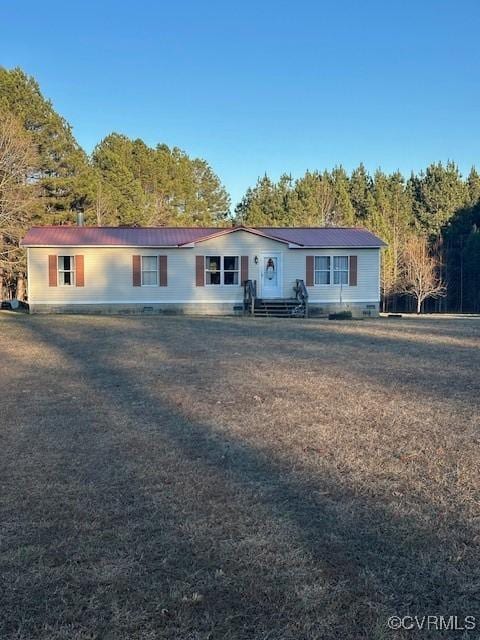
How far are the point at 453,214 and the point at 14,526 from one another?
49.5 m

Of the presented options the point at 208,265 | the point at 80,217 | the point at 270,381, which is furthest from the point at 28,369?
the point at 80,217

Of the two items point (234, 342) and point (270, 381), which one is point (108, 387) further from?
point (234, 342)

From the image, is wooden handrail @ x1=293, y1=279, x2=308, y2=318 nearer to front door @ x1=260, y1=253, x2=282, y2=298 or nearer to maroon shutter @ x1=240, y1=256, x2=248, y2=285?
front door @ x1=260, y1=253, x2=282, y2=298

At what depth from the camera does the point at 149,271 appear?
858 inches

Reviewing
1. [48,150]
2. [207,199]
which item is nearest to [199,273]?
[48,150]

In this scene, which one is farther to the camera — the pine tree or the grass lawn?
the pine tree

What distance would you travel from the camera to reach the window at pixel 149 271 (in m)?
21.7

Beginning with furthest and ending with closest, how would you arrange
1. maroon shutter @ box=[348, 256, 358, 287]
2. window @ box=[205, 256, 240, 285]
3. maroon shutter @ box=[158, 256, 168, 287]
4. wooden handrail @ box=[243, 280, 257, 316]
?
maroon shutter @ box=[348, 256, 358, 287], window @ box=[205, 256, 240, 285], maroon shutter @ box=[158, 256, 168, 287], wooden handrail @ box=[243, 280, 257, 316]

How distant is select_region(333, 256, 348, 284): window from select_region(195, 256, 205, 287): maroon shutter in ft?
17.5

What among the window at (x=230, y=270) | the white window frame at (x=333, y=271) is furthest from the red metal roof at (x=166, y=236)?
the window at (x=230, y=270)

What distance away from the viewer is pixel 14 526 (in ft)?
10.1

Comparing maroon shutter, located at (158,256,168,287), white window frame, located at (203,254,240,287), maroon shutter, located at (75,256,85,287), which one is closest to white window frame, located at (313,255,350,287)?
white window frame, located at (203,254,240,287)

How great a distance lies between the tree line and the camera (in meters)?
30.5

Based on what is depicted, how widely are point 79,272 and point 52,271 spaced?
1.02 m
